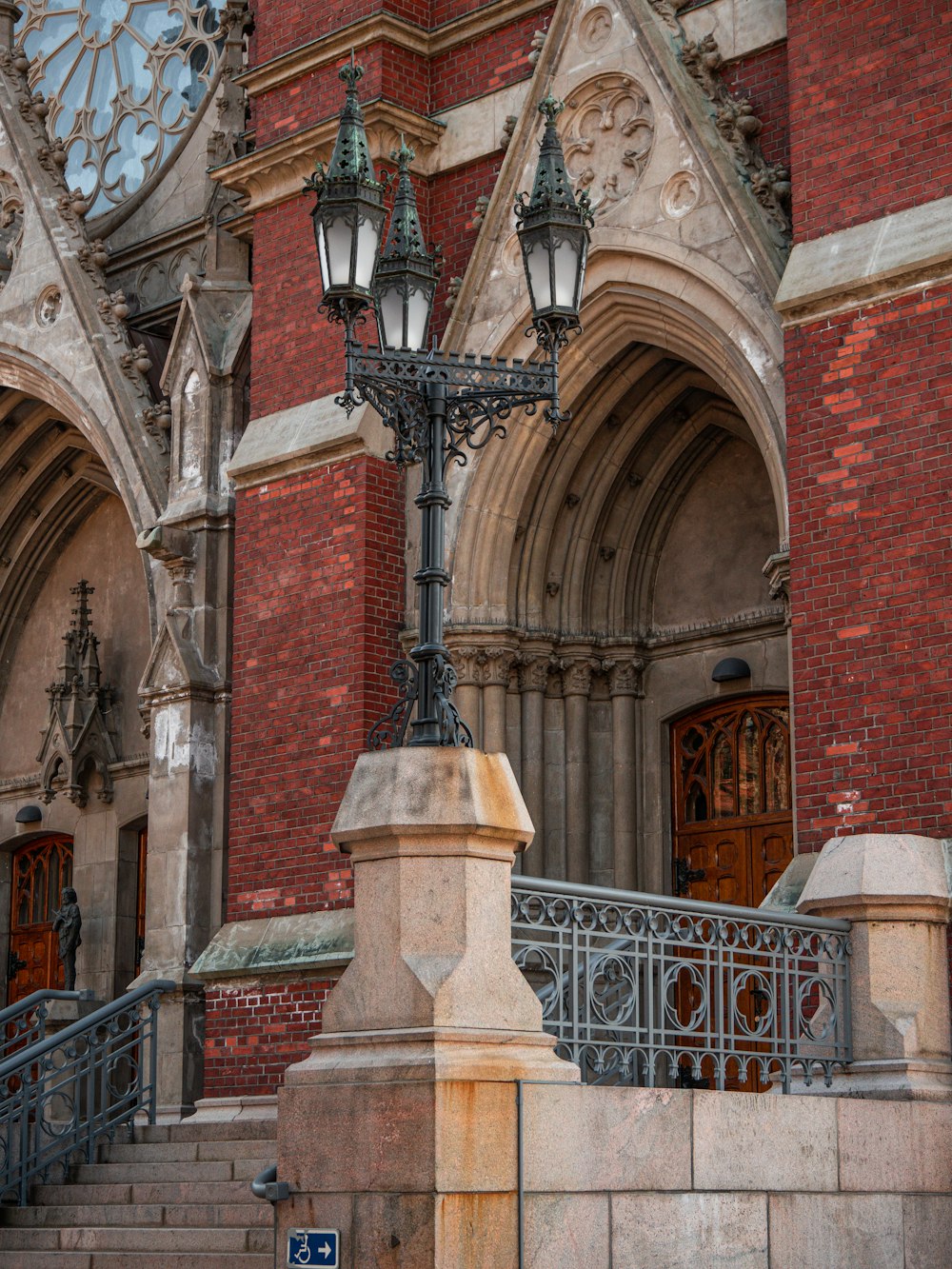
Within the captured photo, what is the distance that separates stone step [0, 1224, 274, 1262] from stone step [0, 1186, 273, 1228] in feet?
0.44

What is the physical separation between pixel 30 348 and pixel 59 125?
12.6ft

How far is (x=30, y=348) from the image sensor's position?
1678 cm

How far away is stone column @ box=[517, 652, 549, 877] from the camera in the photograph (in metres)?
13.5

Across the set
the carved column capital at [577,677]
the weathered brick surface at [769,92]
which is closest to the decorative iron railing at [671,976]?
the carved column capital at [577,677]

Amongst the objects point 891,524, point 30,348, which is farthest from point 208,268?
point 891,524

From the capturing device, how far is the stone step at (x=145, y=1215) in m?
10.1

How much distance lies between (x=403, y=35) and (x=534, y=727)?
4.89 metres

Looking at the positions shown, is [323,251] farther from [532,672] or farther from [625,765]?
[625,765]

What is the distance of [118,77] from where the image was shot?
19.2 meters

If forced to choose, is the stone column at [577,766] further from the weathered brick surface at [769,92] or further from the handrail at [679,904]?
the handrail at [679,904]

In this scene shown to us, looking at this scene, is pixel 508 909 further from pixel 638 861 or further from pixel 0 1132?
pixel 0 1132

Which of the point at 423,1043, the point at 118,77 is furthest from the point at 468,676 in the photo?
the point at 118,77

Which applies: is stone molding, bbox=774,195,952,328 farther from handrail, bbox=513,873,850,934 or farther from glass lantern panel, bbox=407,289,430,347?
handrail, bbox=513,873,850,934

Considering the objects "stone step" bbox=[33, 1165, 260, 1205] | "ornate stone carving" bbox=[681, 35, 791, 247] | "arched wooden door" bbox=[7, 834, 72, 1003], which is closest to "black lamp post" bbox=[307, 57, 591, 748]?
"stone step" bbox=[33, 1165, 260, 1205]
